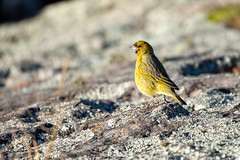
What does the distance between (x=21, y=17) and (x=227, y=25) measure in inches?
712

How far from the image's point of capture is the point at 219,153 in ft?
13.5

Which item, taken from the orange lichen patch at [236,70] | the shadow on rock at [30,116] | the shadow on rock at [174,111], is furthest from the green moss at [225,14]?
the shadow on rock at [30,116]

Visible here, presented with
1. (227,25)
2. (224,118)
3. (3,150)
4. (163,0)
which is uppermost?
(163,0)

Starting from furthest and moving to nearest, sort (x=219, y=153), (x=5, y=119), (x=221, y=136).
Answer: (x=5, y=119), (x=221, y=136), (x=219, y=153)

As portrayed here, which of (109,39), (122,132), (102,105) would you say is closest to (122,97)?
(102,105)

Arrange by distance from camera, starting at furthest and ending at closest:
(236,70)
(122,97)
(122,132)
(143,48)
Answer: (236,70), (122,97), (143,48), (122,132)

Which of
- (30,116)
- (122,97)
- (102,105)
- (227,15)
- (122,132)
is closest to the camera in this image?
(122,132)

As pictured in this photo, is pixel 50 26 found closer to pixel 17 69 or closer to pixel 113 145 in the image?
pixel 17 69

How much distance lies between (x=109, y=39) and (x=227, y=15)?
5.97 meters

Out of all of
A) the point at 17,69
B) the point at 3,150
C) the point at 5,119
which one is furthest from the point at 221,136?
the point at 17,69

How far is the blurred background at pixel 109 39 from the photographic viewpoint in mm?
10366

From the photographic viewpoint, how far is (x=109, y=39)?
55.0ft

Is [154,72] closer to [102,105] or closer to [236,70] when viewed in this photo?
[102,105]

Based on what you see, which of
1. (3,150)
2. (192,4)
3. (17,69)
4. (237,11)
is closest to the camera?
(3,150)
